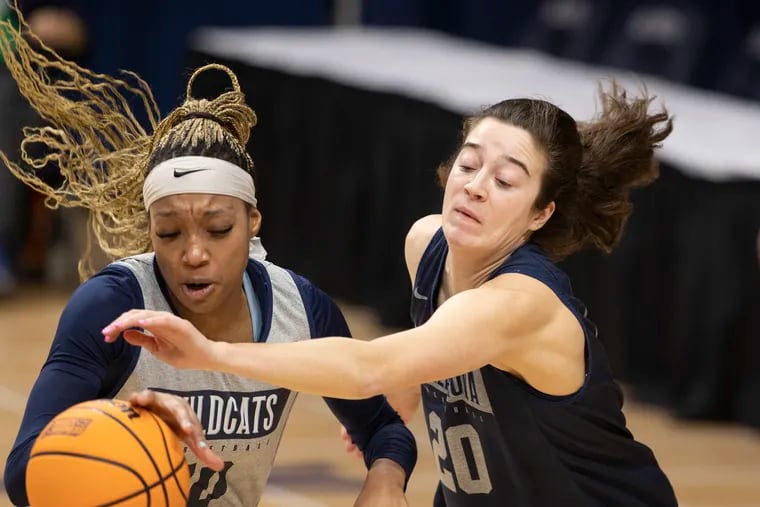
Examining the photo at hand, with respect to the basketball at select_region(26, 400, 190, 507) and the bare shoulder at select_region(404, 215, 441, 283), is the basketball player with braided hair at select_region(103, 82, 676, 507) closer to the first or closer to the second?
the bare shoulder at select_region(404, 215, 441, 283)

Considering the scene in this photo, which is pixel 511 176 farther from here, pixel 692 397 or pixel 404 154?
pixel 404 154

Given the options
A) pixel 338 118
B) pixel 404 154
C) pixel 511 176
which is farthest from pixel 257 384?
pixel 338 118

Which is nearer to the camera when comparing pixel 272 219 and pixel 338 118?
pixel 338 118

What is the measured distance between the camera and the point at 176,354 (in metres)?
2.79

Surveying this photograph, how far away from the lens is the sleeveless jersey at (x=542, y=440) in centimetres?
340

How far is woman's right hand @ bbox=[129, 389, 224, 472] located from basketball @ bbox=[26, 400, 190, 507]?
2 centimetres

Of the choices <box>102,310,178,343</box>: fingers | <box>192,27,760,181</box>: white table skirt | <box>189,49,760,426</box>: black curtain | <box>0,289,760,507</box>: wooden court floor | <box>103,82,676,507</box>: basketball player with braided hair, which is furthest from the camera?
<box>192,27,760,181</box>: white table skirt

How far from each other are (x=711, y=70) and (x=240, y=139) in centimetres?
657

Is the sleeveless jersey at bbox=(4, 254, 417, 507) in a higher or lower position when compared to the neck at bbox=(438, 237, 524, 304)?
lower

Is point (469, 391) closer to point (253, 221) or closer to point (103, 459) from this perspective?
point (253, 221)

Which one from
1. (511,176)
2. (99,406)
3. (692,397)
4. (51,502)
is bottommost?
(692,397)

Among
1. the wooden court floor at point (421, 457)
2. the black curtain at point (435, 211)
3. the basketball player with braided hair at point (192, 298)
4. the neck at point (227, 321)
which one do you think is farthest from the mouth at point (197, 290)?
the black curtain at point (435, 211)

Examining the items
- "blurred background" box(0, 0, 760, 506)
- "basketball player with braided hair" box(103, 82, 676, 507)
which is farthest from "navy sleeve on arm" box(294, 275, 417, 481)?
"blurred background" box(0, 0, 760, 506)

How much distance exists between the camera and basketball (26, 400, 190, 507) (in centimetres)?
279
